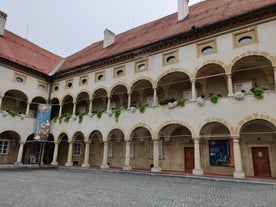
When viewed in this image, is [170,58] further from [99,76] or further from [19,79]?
[19,79]

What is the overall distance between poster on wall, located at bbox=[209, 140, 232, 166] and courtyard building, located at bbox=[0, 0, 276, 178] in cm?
7

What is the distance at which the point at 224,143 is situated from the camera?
15070 millimetres

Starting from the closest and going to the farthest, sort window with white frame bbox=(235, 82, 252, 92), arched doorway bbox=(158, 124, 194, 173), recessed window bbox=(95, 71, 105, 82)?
window with white frame bbox=(235, 82, 252, 92) → arched doorway bbox=(158, 124, 194, 173) → recessed window bbox=(95, 71, 105, 82)

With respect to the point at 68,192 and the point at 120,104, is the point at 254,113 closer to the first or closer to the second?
the point at 68,192

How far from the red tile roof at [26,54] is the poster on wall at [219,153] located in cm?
1822

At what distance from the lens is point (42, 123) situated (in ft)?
67.7

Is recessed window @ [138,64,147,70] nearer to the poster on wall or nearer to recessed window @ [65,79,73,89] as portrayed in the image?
the poster on wall

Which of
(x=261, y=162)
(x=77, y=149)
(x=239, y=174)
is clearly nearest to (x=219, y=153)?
(x=261, y=162)

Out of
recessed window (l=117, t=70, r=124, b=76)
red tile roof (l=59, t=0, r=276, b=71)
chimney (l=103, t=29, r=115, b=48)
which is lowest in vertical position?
recessed window (l=117, t=70, r=124, b=76)

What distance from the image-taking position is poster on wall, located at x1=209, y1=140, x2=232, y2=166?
14743mm

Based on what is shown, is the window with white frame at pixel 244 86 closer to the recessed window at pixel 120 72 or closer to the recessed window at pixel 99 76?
the recessed window at pixel 120 72

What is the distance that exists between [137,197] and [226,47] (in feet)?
36.8

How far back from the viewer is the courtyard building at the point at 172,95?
520 inches

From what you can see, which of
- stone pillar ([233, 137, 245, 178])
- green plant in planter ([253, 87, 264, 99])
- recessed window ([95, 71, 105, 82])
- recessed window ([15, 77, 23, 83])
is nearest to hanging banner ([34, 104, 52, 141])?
recessed window ([15, 77, 23, 83])
